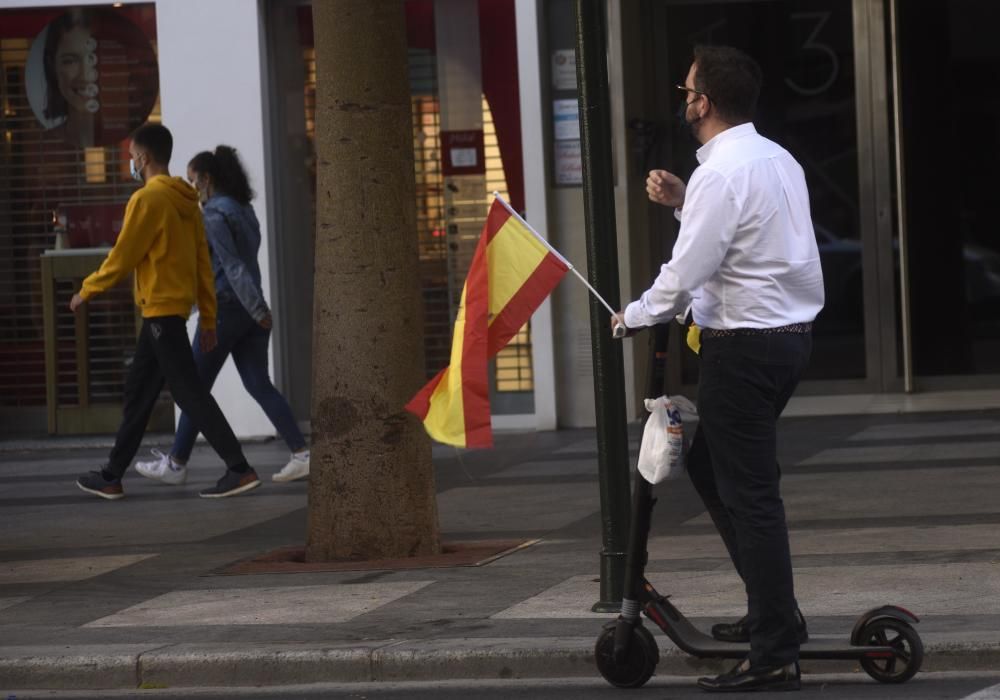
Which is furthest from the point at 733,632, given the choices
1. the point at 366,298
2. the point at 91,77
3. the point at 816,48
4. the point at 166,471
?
the point at 91,77

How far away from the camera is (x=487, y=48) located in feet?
43.9

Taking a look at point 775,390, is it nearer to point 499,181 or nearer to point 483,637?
point 483,637

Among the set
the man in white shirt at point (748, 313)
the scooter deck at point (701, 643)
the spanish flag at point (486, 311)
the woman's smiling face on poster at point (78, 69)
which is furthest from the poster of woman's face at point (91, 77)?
the scooter deck at point (701, 643)

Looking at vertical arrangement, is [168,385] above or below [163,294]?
below

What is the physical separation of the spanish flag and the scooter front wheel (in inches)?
38.6

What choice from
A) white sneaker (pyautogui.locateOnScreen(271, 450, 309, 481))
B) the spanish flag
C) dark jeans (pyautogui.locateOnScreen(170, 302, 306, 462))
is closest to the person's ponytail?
dark jeans (pyautogui.locateOnScreen(170, 302, 306, 462))

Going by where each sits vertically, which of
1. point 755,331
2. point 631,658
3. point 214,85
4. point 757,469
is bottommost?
point 631,658

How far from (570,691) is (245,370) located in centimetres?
579

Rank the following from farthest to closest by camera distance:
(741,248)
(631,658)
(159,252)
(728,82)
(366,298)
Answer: (159,252), (366,298), (631,658), (728,82), (741,248)

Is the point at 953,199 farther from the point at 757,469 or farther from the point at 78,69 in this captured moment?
the point at 757,469

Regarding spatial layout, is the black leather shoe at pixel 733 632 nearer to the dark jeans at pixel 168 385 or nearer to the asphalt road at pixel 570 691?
the asphalt road at pixel 570 691

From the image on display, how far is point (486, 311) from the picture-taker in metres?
6.37

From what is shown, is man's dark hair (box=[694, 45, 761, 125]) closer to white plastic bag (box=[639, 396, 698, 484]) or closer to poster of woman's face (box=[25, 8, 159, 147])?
white plastic bag (box=[639, 396, 698, 484])

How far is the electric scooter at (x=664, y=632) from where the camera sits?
546 cm
